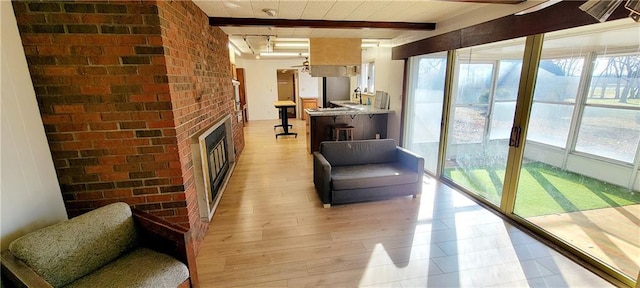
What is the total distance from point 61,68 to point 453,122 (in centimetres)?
416

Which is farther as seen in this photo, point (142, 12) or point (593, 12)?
point (142, 12)

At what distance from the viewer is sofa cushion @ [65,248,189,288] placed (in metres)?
1.40

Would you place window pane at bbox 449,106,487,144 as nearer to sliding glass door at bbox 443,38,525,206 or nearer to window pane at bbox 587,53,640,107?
sliding glass door at bbox 443,38,525,206

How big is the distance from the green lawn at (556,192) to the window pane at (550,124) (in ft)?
0.91

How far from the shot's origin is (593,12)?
120 cm

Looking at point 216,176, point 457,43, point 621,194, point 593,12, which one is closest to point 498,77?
point 457,43

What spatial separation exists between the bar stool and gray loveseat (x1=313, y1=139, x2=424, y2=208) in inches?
61.6

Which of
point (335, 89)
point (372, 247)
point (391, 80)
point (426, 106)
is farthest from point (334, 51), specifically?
point (372, 247)

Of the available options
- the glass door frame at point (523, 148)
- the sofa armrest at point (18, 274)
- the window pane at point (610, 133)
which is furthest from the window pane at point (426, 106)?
the sofa armrest at point (18, 274)

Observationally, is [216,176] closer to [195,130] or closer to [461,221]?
[195,130]

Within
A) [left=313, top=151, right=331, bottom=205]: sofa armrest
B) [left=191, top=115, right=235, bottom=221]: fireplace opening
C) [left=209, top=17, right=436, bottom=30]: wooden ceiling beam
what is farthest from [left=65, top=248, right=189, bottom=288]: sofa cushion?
[left=209, top=17, right=436, bottom=30]: wooden ceiling beam

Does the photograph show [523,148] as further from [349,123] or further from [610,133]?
[349,123]

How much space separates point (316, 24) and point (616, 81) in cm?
301

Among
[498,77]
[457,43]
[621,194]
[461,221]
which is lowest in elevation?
[461,221]
